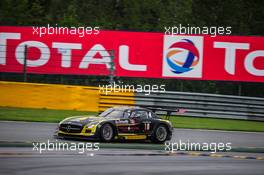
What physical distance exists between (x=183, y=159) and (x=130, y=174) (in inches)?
110

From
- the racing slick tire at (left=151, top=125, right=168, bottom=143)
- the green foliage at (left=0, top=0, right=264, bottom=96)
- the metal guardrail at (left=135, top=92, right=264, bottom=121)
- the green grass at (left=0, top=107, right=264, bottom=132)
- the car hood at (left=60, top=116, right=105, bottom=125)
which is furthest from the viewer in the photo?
the green foliage at (left=0, top=0, right=264, bottom=96)

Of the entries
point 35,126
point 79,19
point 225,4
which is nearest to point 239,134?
point 35,126

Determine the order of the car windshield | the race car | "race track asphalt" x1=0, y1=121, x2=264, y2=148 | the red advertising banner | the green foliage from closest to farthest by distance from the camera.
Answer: the race car → "race track asphalt" x1=0, y1=121, x2=264, y2=148 → the car windshield → the red advertising banner → the green foliage

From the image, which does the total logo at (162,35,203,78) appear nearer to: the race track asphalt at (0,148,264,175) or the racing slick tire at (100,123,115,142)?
the racing slick tire at (100,123,115,142)

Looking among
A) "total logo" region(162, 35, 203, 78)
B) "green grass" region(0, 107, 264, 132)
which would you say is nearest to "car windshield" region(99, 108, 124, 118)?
"green grass" region(0, 107, 264, 132)

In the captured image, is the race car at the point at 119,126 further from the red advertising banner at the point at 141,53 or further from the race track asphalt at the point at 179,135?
the red advertising banner at the point at 141,53

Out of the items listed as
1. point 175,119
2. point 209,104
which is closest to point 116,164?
point 175,119

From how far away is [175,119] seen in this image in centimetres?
2241

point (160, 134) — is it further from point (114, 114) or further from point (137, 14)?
point (137, 14)

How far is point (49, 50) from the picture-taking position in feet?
80.6

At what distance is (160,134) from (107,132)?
1.79 metres

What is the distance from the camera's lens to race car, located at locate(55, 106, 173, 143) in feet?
49.9

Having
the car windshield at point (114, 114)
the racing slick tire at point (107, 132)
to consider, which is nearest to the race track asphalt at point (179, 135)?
the racing slick tire at point (107, 132)

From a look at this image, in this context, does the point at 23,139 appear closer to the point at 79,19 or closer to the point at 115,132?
the point at 115,132
